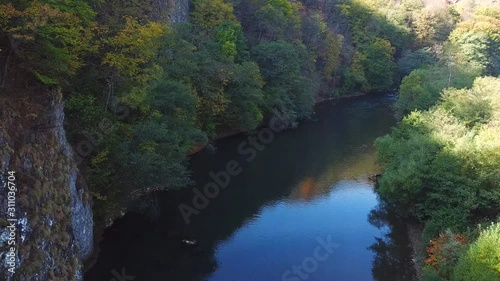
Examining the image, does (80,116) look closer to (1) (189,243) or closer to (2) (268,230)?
(1) (189,243)

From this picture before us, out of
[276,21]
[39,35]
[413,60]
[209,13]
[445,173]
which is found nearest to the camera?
[39,35]

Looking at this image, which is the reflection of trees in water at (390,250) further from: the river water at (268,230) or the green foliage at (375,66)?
the green foliage at (375,66)

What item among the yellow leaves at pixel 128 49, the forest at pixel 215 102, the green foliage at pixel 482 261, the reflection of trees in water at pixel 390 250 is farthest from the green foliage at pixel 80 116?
the green foliage at pixel 482 261

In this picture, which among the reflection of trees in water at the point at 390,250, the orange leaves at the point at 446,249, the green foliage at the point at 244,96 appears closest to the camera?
the orange leaves at the point at 446,249

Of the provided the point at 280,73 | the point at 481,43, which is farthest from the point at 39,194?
the point at 481,43

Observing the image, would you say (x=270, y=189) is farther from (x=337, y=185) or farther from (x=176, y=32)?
(x=176, y=32)

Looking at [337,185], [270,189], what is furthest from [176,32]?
[337,185]
